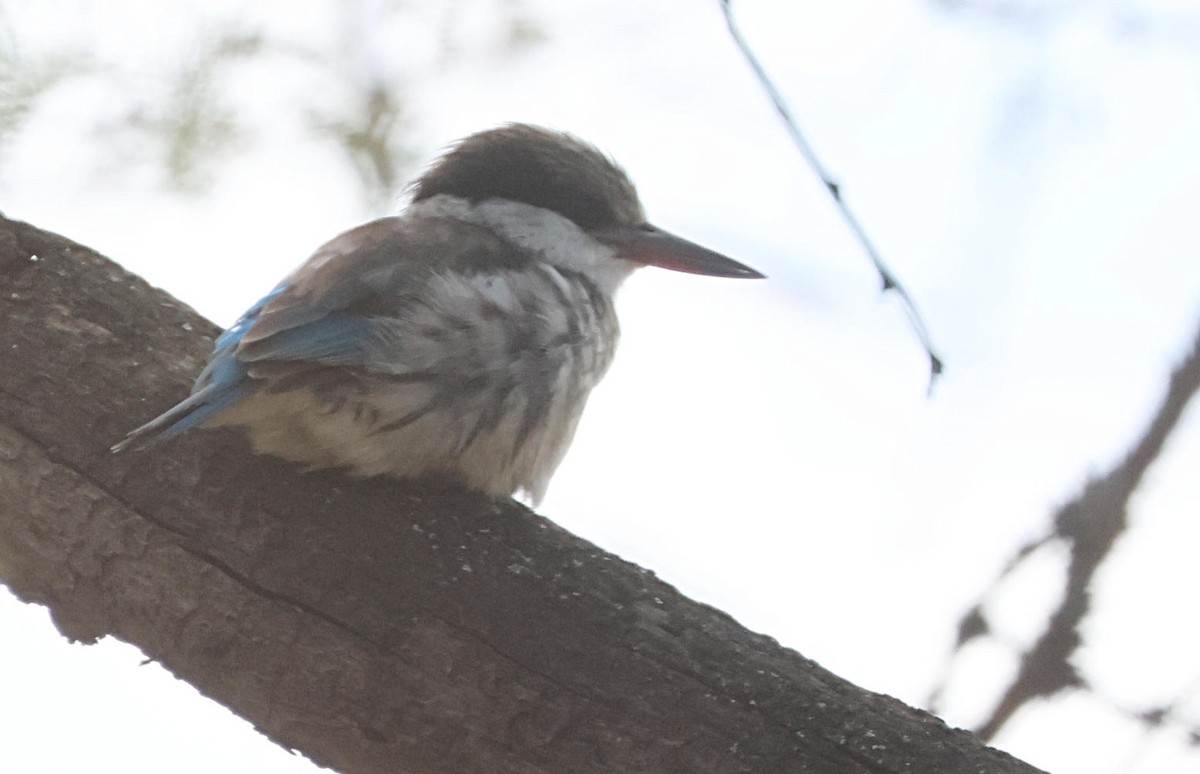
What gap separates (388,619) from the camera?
5.55ft

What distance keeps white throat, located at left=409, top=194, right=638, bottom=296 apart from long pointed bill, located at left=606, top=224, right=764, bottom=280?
0.03m

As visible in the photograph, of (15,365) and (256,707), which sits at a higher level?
(15,365)

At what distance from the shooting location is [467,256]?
7.16 ft

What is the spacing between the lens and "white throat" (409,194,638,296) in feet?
8.35

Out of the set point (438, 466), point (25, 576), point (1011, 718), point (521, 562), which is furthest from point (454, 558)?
point (1011, 718)

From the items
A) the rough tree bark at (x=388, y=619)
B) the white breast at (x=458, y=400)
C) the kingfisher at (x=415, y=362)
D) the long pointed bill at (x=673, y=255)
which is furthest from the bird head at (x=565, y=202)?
the rough tree bark at (x=388, y=619)

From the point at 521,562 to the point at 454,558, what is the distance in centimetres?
9

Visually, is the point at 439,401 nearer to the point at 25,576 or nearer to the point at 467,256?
the point at 467,256

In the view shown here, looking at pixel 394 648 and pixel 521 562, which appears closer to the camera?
pixel 394 648

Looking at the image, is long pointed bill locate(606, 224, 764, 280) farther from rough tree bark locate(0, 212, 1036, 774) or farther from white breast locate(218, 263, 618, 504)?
rough tree bark locate(0, 212, 1036, 774)

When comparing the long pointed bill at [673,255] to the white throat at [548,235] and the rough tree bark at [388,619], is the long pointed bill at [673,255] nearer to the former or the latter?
the white throat at [548,235]

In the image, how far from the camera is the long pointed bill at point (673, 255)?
104 inches

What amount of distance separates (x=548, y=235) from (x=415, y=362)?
2.32 ft

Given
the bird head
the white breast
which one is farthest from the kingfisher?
the bird head
